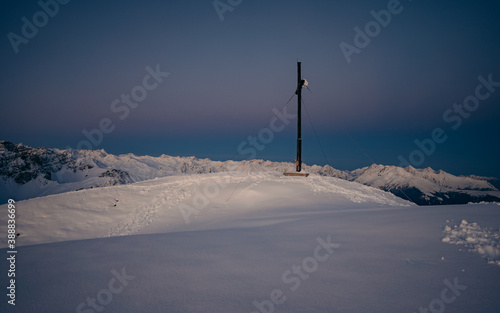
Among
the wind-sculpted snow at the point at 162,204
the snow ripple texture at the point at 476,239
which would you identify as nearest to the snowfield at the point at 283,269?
the snow ripple texture at the point at 476,239

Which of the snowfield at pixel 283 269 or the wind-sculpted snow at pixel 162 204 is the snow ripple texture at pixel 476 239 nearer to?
the snowfield at pixel 283 269

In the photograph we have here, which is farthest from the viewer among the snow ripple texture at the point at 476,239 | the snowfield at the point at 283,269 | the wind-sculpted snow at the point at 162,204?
the wind-sculpted snow at the point at 162,204

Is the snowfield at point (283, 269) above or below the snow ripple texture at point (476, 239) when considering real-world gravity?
below

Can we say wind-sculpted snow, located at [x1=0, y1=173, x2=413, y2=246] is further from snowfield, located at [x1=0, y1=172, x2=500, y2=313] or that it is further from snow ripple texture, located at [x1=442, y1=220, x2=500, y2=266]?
snow ripple texture, located at [x1=442, y1=220, x2=500, y2=266]

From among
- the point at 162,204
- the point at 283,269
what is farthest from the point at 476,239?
the point at 162,204

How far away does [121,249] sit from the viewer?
5336 millimetres

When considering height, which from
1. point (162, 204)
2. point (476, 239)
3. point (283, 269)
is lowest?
point (162, 204)

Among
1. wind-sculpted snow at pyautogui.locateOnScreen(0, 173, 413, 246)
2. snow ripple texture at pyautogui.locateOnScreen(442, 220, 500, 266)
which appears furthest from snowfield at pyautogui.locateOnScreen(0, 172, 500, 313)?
wind-sculpted snow at pyautogui.locateOnScreen(0, 173, 413, 246)

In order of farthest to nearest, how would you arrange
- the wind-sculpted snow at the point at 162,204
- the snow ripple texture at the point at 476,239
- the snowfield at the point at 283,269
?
the wind-sculpted snow at the point at 162,204 → the snow ripple texture at the point at 476,239 → the snowfield at the point at 283,269

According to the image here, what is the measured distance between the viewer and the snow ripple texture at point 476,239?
14.3 feet

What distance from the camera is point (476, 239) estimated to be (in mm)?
4957

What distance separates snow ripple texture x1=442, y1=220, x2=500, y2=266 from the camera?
14.3 feet

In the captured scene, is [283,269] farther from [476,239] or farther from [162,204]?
[162,204]

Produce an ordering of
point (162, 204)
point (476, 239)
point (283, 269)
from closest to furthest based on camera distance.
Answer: point (283, 269) → point (476, 239) → point (162, 204)
